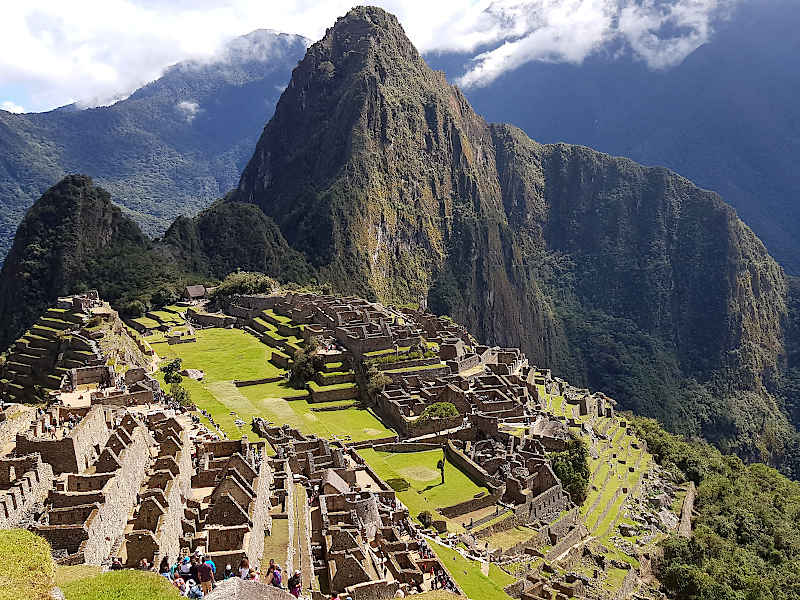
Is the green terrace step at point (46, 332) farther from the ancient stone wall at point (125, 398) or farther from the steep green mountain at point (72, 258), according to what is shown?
the steep green mountain at point (72, 258)

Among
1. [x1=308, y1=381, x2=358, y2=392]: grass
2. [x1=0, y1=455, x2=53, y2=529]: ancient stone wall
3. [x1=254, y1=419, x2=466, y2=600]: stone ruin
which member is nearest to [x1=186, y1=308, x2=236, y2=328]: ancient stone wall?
[x1=308, y1=381, x2=358, y2=392]: grass

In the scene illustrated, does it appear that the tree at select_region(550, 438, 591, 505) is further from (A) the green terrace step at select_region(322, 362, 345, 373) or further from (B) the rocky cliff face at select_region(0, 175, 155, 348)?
(B) the rocky cliff face at select_region(0, 175, 155, 348)

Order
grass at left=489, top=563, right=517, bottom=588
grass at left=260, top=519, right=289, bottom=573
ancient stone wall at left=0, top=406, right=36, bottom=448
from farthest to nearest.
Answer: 1. grass at left=489, top=563, right=517, bottom=588
2. ancient stone wall at left=0, top=406, right=36, bottom=448
3. grass at left=260, top=519, right=289, bottom=573

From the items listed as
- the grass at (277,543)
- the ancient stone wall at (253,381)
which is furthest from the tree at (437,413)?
the grass at (277,543)

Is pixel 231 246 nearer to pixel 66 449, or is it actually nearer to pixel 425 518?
pixel 425 518

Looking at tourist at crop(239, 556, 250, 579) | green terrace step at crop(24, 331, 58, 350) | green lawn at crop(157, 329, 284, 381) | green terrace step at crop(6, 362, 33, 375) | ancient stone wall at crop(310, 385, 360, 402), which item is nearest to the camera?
tourist at crop(239, 556, 250, 579)

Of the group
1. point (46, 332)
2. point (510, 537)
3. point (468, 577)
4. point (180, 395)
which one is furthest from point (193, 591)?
point (46, 332)
